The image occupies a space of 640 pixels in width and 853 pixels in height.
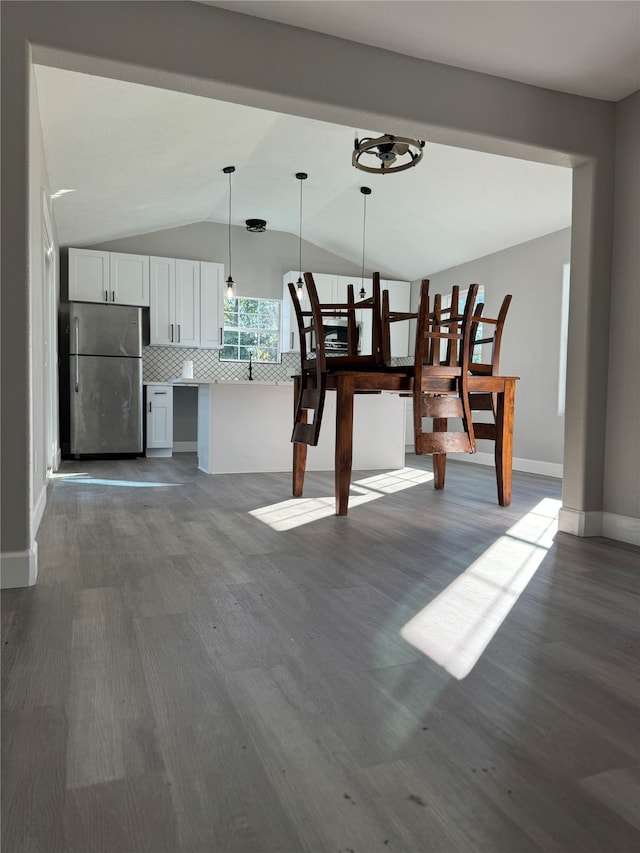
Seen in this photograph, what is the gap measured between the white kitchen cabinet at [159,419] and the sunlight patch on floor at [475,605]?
462 centimetres

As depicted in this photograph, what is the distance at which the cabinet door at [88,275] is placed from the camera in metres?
6.36

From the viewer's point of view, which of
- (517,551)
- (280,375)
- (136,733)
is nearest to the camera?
(136,733)

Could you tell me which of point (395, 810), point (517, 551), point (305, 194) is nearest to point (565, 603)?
point (517, 551)

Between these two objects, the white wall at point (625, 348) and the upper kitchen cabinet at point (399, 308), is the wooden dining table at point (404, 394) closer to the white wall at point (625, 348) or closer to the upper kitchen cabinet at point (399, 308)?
the white wall at point (625, 348)

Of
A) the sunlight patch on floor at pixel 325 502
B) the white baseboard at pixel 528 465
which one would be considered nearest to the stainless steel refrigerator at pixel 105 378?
the sunlight patch on floor at pixel 325 502

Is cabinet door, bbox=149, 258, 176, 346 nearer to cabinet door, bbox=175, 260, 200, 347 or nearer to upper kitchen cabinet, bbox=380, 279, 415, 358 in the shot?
cabinet door, bbox=175, 260, 200, 347

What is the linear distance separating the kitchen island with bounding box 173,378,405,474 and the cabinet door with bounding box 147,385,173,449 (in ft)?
4.45

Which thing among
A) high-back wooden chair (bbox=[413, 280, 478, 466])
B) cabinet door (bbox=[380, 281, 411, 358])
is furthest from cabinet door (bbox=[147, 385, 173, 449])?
high-back wooden chair (bbox=[413, 280, 478, 466])

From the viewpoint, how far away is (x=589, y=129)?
9.55 feet

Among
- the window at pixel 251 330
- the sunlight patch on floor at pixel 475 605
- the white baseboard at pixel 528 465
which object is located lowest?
the white baseboard at pixel 528 465

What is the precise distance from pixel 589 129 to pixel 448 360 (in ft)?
4.56

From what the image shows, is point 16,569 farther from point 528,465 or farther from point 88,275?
point 88,275

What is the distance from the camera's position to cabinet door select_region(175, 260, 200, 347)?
22.7ft

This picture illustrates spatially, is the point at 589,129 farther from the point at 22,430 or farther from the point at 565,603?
the point at 22,430
